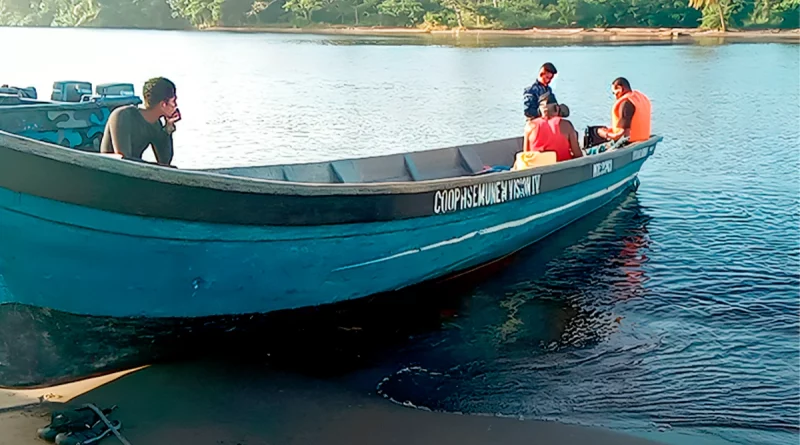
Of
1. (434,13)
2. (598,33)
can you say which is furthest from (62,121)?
(434,13)

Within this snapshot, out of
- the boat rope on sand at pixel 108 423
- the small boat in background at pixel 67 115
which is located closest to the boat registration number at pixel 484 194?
the boat rope on sand at pixel 108 423

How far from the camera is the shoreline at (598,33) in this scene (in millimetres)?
59969

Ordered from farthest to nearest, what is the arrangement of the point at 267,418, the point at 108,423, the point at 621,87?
the point at 621,87 < the point at 267,418 < the point at 108,423

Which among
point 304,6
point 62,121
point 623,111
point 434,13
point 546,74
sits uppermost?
point 304,6

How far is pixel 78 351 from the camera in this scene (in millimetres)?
6266

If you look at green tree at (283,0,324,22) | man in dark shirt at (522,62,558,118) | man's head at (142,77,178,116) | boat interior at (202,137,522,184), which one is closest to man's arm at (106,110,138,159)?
man's head at (142,77,178,116)

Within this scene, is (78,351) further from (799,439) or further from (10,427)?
(799,439)

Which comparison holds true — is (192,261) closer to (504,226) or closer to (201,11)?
(504,226)

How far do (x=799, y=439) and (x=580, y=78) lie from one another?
2681 centimetres

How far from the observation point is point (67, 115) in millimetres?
11602

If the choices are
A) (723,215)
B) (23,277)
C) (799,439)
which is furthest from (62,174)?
(723,215)

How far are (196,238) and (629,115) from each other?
7.42 metres

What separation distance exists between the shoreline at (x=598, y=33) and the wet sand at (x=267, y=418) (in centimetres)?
5513

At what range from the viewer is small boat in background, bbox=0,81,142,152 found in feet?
36.2
